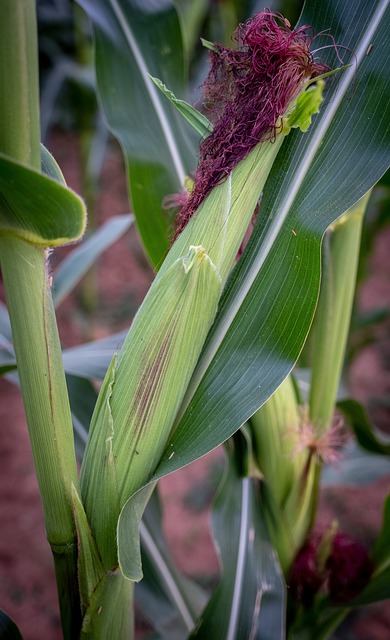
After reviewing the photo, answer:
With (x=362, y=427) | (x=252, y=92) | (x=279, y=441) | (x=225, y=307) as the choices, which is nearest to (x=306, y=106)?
(x=252, y=92)

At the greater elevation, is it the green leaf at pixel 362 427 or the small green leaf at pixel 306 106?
the small green leaf at pixel 306 106

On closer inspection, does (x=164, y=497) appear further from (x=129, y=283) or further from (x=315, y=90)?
(x=315, y=90)

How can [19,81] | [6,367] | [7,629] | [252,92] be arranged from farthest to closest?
[6,367], [7,629], [252,92], [19,81]

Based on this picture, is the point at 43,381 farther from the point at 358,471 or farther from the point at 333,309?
the point at 358,471

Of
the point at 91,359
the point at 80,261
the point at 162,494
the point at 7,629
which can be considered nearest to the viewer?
the point at 7,629

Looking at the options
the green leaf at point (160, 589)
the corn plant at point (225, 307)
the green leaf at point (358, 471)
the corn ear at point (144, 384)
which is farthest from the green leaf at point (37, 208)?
the green leaf at point (358, 471)

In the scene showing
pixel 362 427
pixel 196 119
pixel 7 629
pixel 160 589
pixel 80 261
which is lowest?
pixel 160 589

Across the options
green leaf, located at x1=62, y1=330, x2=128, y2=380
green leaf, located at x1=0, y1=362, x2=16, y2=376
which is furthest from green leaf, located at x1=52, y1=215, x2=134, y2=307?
green leaf, located at x1=0, y1=362, x2=16, y2=376

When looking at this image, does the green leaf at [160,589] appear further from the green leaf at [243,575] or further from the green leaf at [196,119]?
the green leaf at [196,119]
